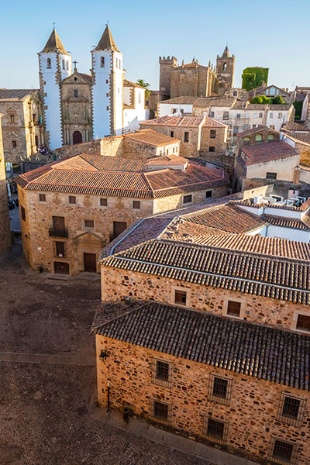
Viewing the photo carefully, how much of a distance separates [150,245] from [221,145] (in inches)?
1315

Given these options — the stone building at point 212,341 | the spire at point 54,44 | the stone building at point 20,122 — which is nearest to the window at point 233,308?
the stone building at point 212,341

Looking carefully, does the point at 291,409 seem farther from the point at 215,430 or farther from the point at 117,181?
the point at 117,181

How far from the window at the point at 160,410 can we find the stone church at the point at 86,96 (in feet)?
141

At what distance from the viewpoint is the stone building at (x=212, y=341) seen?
44.5ft

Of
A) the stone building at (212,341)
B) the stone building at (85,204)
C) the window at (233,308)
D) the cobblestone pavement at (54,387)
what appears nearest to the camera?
the stone building at (212,341)

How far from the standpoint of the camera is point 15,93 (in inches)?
2306

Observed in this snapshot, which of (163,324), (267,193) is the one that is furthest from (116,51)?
(163,324)

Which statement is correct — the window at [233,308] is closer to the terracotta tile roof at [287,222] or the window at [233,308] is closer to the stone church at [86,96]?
the terracotta tile roof at [287,222]

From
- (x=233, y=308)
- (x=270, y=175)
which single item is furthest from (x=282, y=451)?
(x=270, y=175)

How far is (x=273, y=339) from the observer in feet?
45.4

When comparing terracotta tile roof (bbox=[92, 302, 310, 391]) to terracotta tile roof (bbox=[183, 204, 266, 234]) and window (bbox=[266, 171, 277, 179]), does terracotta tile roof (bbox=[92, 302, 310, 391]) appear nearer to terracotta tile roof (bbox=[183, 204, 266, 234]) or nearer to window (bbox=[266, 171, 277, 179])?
terracotta tile roof (bbox=[183, 204, 266, 234])

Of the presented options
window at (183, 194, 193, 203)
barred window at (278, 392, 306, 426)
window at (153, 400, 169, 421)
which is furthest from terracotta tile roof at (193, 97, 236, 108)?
barred window at (278, 392, 306, 426)

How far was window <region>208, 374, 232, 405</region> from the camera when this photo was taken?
14.2 m

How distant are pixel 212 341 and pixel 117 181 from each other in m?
16.6
